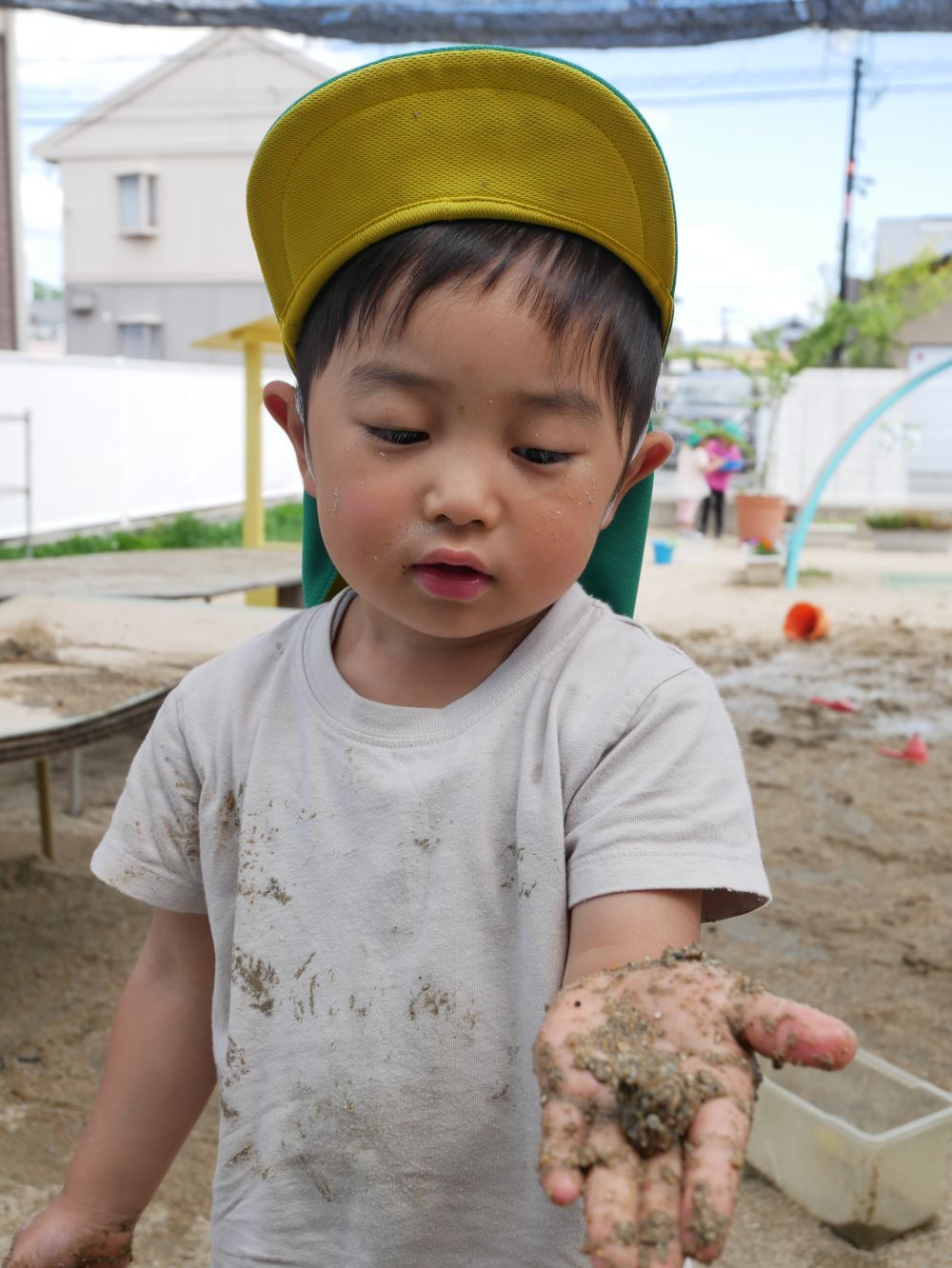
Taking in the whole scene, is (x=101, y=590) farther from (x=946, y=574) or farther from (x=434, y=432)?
(x=946, y=574)

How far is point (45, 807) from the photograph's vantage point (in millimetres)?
3846

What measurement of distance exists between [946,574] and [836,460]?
4.93 feet

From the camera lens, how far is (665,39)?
183 inches

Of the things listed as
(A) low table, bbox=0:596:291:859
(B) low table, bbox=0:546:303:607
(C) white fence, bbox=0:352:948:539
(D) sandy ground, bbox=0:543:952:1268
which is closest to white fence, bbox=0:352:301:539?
(C) white fence, bbox=0:352:948:539

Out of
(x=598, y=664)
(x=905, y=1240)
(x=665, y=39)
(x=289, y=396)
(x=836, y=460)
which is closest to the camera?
(x=598, y=664)

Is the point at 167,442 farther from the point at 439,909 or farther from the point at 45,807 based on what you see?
the point at 439,909

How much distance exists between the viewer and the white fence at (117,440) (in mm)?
11422

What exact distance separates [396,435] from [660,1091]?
55cm

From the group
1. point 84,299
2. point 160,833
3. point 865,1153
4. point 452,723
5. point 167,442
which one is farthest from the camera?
point 84,299

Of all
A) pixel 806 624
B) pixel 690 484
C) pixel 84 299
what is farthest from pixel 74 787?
pixel 84 299

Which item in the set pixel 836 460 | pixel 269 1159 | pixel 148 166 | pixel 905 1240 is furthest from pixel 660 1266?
pixel 148 166

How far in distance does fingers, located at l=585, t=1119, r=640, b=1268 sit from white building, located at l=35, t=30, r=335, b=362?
28.2m

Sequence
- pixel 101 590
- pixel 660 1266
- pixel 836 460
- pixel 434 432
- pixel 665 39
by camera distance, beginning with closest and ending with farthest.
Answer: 1. pixel 660 1266
2. pixel 434 432
3. pixel 665 39
4. pixel 101 590
5. pixel 836 460


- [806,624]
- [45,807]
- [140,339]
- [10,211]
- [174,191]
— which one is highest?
[174,191]
